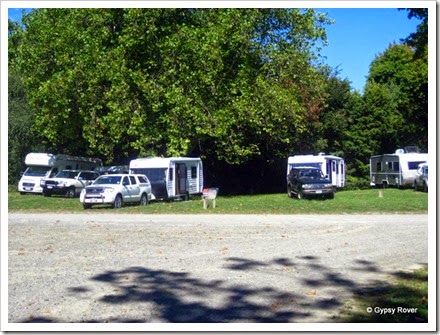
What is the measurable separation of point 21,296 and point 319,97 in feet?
93.6

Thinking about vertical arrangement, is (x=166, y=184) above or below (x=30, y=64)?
below

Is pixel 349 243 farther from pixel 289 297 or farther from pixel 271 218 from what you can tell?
pixel 271 218

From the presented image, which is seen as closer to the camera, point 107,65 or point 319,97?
point 107,65

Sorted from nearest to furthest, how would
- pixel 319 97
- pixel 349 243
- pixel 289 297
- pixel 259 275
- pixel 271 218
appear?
pixel 289 297 → pixel 259 275 → pixel 349 243 → pixel 271 218 → pixel 319 97

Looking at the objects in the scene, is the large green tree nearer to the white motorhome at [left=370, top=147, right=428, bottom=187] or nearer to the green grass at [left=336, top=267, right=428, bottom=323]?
the white motorhome at [left=370, top=147, right=428, bottom=187]

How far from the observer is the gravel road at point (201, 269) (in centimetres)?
673

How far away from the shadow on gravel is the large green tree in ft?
36.0

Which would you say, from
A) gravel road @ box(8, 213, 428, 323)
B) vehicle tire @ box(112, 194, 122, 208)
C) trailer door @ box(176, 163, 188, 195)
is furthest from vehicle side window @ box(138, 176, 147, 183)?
gravel road @ box(8, 213, 428, 323)

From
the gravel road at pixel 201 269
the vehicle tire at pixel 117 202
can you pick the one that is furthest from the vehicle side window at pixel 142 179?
the gravel road at pixel 201 269

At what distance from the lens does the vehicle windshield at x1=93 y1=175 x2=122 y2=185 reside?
2397cm

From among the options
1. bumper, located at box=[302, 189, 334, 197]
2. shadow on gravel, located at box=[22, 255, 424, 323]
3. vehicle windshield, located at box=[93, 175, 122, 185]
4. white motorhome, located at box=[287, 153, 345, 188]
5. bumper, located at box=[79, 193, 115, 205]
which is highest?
white motorhome, located at box=[287, 153, 345, 188]

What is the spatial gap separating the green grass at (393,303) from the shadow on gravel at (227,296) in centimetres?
2

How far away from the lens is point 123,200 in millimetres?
24047

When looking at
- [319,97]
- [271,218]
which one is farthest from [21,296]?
[319,97]
